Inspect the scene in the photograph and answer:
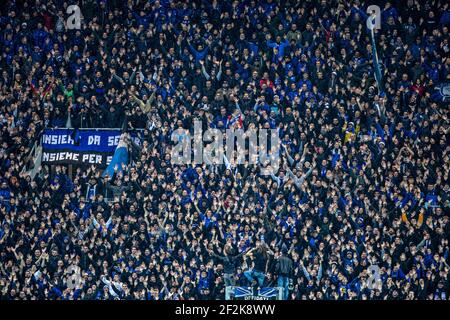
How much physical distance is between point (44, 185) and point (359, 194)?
690 centimetres

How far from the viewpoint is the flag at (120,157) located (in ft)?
84.3

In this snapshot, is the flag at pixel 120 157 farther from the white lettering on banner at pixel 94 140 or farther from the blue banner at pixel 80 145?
the white lettering on banner at pixel 94 140

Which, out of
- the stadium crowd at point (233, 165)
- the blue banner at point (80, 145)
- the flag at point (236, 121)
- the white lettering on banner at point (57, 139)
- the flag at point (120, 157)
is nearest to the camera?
the stadium crowd at point (233, 165)

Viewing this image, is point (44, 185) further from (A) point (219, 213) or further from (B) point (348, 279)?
(B) point (348, 279)

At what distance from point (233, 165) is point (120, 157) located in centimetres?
258

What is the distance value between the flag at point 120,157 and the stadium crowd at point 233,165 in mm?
182

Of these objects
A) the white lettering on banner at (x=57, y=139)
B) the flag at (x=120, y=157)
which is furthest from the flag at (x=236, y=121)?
the white lettering on banner at (x=57, y=139)

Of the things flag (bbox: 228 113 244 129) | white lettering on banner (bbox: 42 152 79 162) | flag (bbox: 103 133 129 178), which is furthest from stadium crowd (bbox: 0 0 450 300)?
white lettering on banner (bbox: 42 152 79 162)

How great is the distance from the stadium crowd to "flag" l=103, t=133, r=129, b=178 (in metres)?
0.18

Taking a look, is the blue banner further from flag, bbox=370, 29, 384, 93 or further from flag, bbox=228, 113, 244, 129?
flag, bbox=370, 29, 384, 93

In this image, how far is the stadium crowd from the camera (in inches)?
941

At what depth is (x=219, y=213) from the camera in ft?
80.3

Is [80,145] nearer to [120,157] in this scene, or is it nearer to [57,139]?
[57,139]
